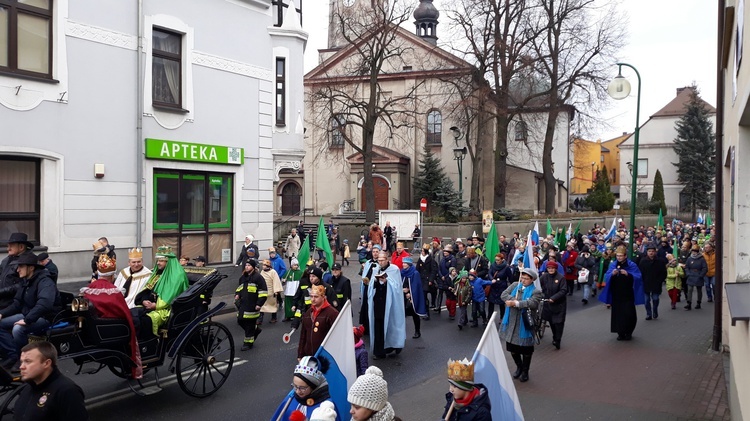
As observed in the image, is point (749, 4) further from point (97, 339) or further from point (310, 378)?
point (97, 339)

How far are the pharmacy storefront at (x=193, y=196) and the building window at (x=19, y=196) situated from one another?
278cm

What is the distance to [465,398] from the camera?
5.02 meters

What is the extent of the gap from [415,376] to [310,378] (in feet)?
17.1

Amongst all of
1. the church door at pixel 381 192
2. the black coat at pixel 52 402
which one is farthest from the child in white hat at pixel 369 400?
the church door at pixel 381 192

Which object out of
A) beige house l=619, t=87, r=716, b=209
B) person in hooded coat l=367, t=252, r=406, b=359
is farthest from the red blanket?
beige house l=619, t=87, r=716, b=209

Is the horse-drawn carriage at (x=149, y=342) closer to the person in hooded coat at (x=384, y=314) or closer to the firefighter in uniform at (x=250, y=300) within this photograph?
the firefighter in uniform at (x=250, y=300)

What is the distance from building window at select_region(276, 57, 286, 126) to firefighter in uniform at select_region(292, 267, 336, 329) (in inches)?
314

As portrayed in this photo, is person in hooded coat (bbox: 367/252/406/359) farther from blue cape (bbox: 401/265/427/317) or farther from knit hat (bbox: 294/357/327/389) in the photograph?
knit hat (bbox: 294/357/327/389)

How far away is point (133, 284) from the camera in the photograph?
28.5 ft

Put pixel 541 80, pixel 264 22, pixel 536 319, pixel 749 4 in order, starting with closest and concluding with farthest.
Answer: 1. pixel 749 4
2. pixel 536 319
3. pixel 264 22
4. pixel 541 80

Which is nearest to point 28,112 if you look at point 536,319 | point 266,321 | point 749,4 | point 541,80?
point 266,321

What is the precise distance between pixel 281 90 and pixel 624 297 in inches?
483

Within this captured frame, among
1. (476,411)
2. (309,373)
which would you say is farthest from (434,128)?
(476,411)

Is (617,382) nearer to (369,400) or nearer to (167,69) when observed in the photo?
(369,400)
